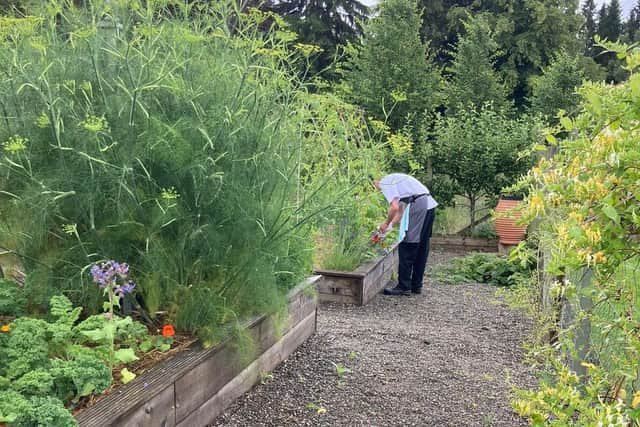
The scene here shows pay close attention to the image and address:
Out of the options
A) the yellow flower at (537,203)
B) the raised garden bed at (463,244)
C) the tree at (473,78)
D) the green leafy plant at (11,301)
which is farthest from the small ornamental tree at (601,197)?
the tree at (473,78)

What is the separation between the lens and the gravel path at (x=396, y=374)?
3.15 m

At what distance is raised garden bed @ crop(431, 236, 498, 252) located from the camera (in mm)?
10094

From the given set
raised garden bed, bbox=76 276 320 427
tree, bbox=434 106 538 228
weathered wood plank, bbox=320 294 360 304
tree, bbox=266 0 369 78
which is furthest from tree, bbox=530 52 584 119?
raised garden bed, bbox=76 276 320 427

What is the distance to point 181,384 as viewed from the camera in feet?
8.59

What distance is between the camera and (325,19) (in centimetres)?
2298

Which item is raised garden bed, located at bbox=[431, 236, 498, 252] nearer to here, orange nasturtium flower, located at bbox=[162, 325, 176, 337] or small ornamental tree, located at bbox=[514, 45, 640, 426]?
orange nasturtium flower, located at bbox=[162, 325, 176, 337]

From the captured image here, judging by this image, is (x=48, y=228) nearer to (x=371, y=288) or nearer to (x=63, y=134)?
(x=63, y=134)

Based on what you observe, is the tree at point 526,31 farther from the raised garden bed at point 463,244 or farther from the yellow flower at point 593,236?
the yellow flower at point 593,236

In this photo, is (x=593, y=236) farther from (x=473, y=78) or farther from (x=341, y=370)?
(x=473, y=78)

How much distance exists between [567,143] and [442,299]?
4920 millimetres

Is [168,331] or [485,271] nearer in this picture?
[168,331]

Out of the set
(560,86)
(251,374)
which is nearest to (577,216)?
(251,374)

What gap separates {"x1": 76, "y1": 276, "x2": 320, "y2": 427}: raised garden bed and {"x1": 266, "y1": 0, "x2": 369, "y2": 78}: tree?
1938cm

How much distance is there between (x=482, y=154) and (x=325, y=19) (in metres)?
14.6
